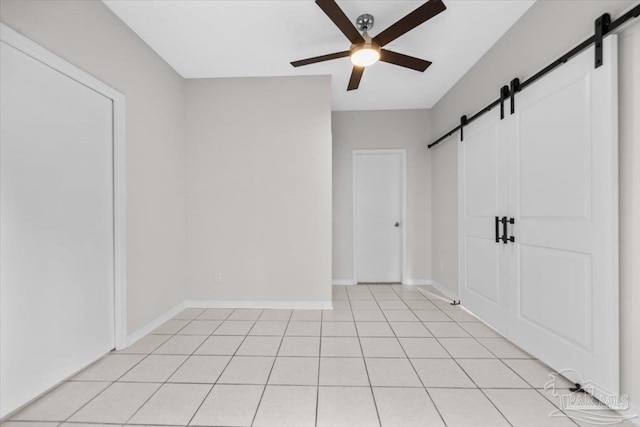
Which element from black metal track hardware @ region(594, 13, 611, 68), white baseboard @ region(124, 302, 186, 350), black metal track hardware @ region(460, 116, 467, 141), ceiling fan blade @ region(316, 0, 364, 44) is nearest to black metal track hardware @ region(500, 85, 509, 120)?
black metal track hardware @ region(460, 116, 467, 141)

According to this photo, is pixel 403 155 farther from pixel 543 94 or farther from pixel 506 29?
pixel 543 94

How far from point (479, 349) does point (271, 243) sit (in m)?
2.29

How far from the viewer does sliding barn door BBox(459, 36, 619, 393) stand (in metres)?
1.57

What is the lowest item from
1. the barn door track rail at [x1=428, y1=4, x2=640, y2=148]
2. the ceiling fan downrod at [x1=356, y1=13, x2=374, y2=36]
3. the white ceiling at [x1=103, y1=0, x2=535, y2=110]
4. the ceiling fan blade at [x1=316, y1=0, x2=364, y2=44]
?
the barn door track rail at [x1=428, y1=4, x2=640, y2=148]

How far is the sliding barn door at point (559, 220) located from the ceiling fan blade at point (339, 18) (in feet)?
4.63

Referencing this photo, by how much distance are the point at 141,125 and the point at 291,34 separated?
162 centimetres

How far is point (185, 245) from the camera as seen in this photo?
11.1 feet

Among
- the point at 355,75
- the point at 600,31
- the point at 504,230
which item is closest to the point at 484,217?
the point at 504,230

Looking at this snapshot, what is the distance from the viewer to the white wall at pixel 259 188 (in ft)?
10.9

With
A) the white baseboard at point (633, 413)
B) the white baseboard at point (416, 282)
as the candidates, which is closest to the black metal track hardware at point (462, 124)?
the white baseboard at point (416, 282)

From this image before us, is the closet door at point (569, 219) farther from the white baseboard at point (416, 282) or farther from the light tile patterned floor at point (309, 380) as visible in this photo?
the white baseboard at point (416, 282)

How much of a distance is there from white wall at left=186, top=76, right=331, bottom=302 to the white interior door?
3.75ft

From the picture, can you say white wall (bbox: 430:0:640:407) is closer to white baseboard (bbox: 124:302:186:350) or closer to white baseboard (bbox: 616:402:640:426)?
white baseboard (bbox: 616:402:640:426)

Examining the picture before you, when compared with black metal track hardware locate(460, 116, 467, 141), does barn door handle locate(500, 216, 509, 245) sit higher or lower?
lower
